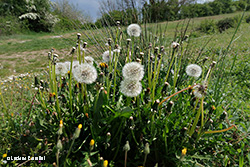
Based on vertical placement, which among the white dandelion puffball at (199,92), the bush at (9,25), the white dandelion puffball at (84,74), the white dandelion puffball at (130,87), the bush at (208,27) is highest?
the bush at (9,25)

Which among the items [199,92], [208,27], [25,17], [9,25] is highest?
[25,17]

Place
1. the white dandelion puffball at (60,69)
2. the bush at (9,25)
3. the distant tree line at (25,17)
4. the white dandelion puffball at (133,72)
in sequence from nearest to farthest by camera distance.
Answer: the white dandelion puffball at (133,72) < the white dandelion puffball at (60,69) < the bush at (9,25) < the distant tree line at (25,17)

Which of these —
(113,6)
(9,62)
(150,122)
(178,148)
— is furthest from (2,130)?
A: (9,62)

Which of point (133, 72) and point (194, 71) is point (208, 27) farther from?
point (133, 72)

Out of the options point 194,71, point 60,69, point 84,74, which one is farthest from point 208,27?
point 84,74

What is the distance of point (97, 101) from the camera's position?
118 cm

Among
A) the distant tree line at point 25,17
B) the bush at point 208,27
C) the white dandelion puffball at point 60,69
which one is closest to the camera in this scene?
the white dandelion puffball at point 60,69

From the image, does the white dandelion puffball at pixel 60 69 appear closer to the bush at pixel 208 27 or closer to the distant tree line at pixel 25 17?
the bush at pixel 208 27

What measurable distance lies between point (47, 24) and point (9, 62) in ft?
34.9

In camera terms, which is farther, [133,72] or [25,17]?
[25,17]

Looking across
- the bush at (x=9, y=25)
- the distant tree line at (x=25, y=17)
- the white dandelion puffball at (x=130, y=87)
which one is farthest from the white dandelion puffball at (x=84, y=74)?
the bush at (x=9, y=25)

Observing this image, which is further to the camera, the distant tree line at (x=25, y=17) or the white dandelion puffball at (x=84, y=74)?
the distant tree line at (x=25, y=17)

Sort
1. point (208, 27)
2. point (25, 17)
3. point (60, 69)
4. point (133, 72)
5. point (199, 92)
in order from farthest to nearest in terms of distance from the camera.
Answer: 1. point (25, 17)
2. point (208, 27)
3. point (60, 69)
4. point (199, 92)
5. point (133, 72)

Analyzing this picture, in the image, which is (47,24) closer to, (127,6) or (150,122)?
(127,6)
